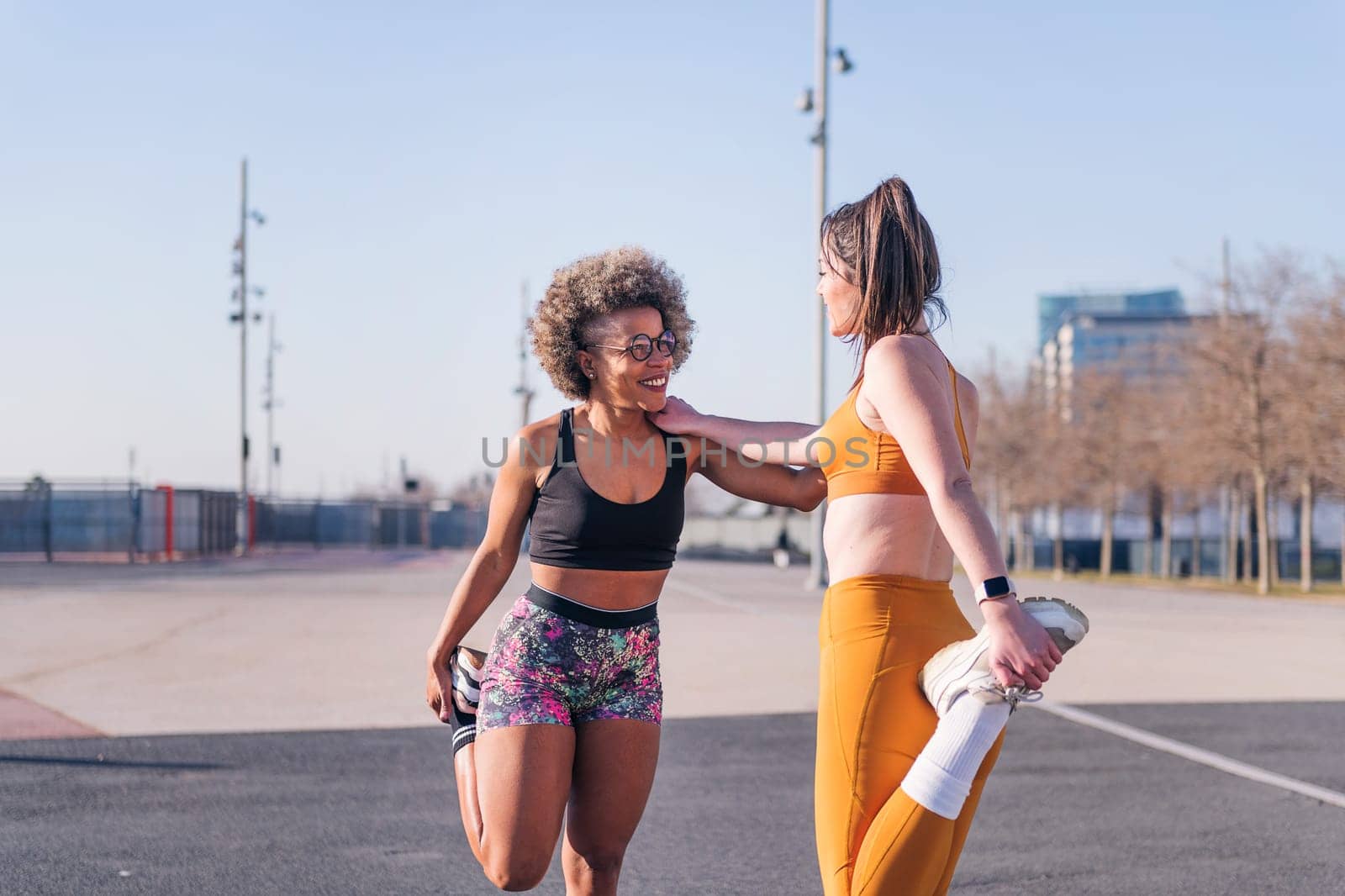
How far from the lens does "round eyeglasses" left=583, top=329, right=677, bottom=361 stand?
139 inches

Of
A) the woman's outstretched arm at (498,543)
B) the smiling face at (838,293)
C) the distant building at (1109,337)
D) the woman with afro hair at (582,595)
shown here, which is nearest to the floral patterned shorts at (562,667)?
the woman with afro hair at (582,595)

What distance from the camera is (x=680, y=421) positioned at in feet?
11.8

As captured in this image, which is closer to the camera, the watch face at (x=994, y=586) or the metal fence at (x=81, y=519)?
the watch face at (x=994, y=586)

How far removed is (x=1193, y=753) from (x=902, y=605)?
590cm

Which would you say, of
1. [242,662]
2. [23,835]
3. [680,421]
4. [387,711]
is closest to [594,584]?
[680,421]

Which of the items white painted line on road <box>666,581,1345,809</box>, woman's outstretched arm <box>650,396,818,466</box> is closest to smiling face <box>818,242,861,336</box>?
woman's outstretched arm <box>650,396,818,466</box>

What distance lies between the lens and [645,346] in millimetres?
3531

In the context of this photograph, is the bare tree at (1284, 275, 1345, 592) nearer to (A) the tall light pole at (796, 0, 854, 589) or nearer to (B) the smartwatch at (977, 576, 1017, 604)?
(A) the tall light pole at (796, 0, 854, 589)

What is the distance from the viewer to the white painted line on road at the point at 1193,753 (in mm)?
6695

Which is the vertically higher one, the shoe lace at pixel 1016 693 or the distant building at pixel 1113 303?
the distant building at pixel 1113 303

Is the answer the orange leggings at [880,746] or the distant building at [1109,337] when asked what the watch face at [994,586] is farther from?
the distant building at [1109,337]

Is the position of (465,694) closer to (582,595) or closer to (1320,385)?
(582,595)

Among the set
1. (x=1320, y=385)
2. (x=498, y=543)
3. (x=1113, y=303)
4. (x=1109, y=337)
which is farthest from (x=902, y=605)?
(x=1113, y=303)

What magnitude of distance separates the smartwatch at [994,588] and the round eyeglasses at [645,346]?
1319 millimetres
